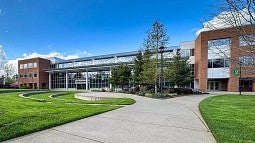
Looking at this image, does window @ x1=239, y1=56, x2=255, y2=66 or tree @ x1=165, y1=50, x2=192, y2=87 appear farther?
tree @ x1=165, y1=50, x2=192, y2=87

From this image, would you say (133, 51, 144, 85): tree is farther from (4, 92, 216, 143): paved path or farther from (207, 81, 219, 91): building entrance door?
(4, 92, 216, 143): paved path

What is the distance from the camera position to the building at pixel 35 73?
71688 millimetres

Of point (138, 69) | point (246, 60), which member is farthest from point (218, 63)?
point (246, 60)

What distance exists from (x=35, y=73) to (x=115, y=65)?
1413 inches

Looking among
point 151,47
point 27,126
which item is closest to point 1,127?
point 27,126

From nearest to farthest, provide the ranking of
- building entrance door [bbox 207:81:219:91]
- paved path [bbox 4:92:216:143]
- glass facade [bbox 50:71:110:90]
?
paved path [bbox 4:92:216:143] → building entrance door [bbox 207:81:219:91] → glass facade [bbox 50:71:110:90]

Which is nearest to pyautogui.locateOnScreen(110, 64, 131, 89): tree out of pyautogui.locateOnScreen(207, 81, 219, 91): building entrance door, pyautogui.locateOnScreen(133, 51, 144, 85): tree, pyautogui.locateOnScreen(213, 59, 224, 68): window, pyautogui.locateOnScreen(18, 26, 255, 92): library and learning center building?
pyautogui.locateOnScreen(133, 51, 144, 85): tree

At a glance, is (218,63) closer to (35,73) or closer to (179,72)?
(179,72)

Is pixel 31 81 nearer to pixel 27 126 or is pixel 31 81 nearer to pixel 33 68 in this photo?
pixel 33 68

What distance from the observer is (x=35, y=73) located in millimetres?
72875

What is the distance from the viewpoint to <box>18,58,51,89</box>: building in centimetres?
7169

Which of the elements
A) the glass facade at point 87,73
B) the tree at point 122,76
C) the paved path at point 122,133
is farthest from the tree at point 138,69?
the paved path at point 122,133

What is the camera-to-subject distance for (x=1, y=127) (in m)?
6.83

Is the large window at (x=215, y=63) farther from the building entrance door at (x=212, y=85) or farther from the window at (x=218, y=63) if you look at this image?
the building entrance door at (x=212, y=85)
